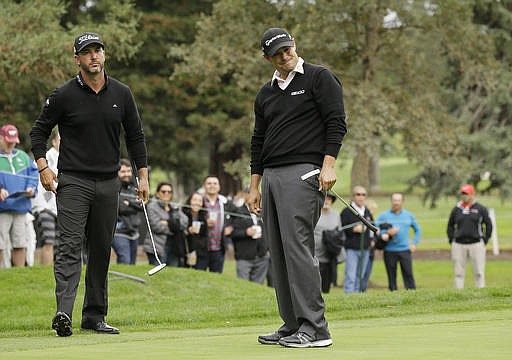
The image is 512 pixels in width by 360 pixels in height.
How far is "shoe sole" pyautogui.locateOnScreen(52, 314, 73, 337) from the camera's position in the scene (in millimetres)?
8297

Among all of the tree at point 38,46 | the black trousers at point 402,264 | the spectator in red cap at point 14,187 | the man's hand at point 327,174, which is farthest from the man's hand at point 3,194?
the black trousers at point 402,264

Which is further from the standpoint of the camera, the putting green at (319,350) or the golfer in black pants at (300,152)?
the golfer in black pants at (300,152)

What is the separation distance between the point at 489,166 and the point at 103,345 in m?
28.4

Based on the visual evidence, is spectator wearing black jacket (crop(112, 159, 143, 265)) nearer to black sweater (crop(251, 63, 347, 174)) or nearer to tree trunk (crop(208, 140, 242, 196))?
black sweater (crop(251, 63, 347, 174))

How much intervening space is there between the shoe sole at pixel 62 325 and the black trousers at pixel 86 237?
0.48 feet

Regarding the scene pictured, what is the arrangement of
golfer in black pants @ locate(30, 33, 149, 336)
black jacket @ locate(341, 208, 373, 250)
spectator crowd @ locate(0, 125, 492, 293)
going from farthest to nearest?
black jacket @ locate(341, 208, 373, 250) → spectator crowd @ locate(0, 125, 492, 293) → golfer in black pants @ locate(30, 33, 149, 336)

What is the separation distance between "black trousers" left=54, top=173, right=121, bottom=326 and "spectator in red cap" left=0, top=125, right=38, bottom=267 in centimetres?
503

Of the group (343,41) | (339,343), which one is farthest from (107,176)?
(343,41)

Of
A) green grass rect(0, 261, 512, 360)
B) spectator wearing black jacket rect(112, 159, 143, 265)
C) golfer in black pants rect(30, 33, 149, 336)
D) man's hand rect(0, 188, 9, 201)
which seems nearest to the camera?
green grass rect(0, 261, 512, 360)

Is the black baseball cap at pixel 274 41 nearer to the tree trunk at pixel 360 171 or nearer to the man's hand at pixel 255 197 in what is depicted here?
the man's hand at pixel 255 197

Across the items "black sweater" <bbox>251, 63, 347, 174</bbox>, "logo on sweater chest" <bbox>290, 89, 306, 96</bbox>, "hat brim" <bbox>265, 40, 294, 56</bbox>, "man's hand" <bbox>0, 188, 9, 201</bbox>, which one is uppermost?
"hat brim" <bbox>265, 40, 294, 56</bbox>

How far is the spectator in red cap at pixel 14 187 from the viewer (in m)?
13.8

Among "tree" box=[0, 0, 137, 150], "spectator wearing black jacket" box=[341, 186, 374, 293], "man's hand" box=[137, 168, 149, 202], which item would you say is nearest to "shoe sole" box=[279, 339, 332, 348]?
"man's hand" box=[137, 168, 149, 202]

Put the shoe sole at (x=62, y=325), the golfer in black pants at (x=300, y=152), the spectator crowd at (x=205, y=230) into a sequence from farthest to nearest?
the spectator crowd at (x=205, y=230) → the shoe sole at (x=62, y=325) → the golfer in black pants at (x=300, y=152)
